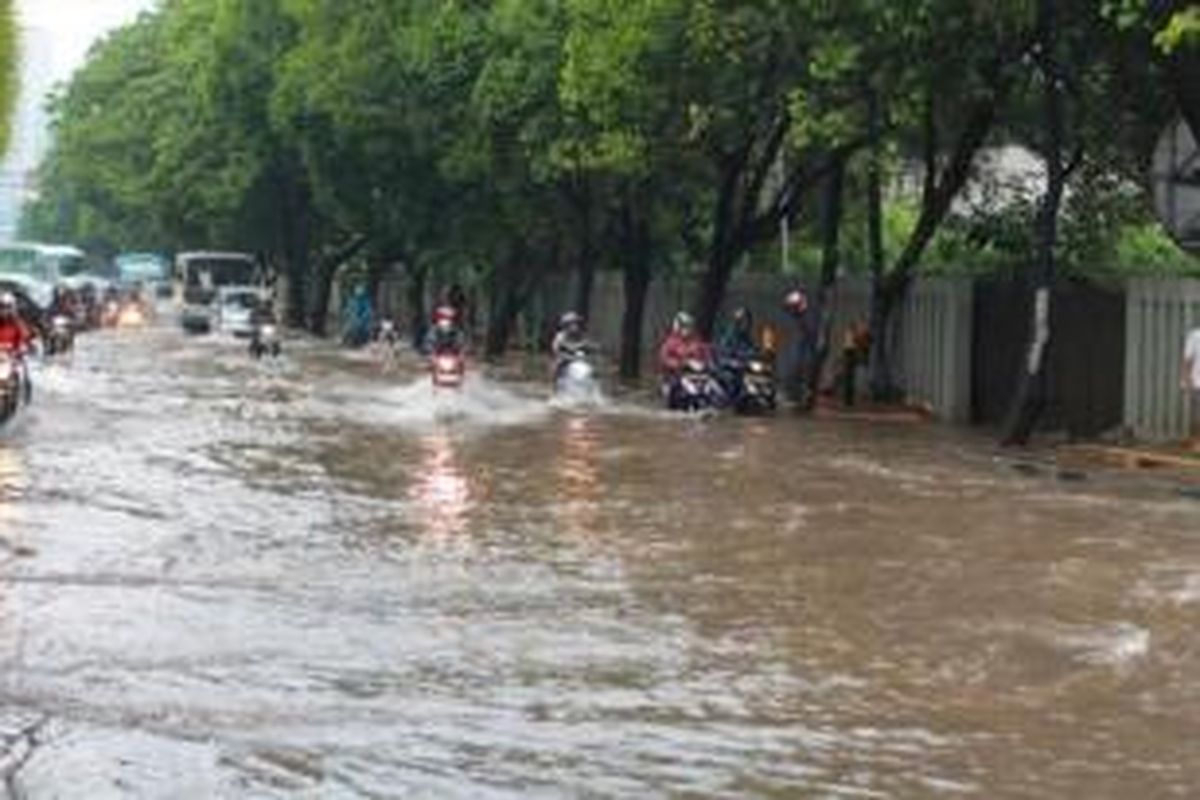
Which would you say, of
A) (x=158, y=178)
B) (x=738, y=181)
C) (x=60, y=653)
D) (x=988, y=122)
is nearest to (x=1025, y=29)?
(x=988, y=122)

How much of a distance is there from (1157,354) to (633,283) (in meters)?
20.3

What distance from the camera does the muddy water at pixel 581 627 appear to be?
9.77m

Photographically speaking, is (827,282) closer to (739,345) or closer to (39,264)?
(739,345)

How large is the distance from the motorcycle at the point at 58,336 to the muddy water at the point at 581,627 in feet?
78.7

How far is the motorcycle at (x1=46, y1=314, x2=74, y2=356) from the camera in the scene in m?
49.5

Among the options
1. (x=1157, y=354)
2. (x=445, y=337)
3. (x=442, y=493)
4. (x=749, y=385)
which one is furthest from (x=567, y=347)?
(x=442, y=493)

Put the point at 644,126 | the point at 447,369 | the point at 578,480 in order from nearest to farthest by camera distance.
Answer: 1. the point at 578,480
2. the point at 447,369
3. the point at 644,126

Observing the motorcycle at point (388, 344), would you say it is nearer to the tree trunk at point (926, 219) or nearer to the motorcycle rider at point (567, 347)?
the motorcycle rider at point (567, 347)

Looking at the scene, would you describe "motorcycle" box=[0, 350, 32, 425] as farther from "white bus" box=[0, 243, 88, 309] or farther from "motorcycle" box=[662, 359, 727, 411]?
"white bus" box=[0, 243, 88, 309]

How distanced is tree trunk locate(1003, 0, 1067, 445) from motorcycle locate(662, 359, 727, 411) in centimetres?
642

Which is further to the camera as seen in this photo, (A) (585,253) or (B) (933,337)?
(A) (585,253)

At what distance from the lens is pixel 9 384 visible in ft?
94.3

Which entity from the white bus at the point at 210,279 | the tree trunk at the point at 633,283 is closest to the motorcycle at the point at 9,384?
the tree trunk at the point at 633,283

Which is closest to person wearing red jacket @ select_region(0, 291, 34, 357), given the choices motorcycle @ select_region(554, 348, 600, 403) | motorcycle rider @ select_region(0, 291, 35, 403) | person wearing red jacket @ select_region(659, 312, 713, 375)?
motorcycle rider @ select_region(0, 291, 35, 403)
